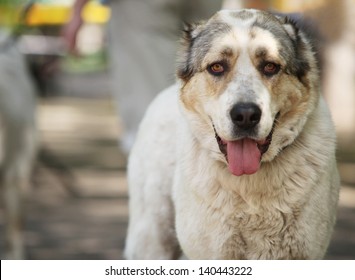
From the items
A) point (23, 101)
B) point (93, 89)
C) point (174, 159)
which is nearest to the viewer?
point (174, 159)

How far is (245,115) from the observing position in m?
3.57

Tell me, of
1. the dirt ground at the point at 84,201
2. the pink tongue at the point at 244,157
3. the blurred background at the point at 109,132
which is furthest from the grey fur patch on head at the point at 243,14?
the dirt ground at the point at 84,201

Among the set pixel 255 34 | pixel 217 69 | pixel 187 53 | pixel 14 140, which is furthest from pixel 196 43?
pixel 14 140

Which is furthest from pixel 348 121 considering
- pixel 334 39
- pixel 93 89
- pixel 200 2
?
pixel 93 89

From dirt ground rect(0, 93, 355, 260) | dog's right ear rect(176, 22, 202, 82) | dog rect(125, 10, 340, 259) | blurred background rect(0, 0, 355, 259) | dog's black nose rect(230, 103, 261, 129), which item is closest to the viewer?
dog's black nose rect(230, 103, 261, 129)

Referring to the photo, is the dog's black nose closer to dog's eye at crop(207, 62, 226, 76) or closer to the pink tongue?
the pink tongue

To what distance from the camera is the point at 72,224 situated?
8.16 m

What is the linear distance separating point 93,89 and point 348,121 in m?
13.2

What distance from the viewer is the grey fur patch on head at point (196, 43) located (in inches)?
153

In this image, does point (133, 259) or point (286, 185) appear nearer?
point (286, 185)

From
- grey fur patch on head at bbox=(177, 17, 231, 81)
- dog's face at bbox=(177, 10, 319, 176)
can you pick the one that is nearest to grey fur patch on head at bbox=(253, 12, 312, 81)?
dog's face at bbox=(177, 10, 319, 176)

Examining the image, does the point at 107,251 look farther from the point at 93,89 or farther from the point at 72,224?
the point at 93,89

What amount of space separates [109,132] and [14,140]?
8.19 metres

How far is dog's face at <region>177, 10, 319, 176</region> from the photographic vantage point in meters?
3.63
